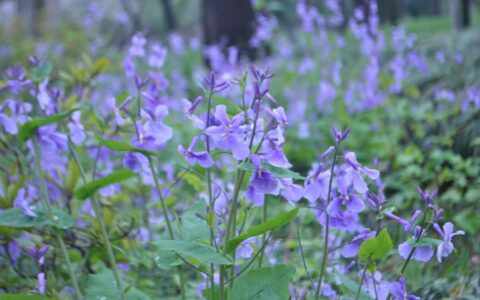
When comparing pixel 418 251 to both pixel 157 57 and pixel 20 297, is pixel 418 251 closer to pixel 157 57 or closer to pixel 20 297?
pixel 20 297

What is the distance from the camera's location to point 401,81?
4.54 m

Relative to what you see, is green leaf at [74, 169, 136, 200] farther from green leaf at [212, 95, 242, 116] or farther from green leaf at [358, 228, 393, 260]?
green leaf at [358, 228, 393, 260]

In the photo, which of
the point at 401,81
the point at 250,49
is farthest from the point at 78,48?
the point at 401,81

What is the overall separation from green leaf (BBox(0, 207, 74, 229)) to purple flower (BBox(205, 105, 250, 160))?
55 cm

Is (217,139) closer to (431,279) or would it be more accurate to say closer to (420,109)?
(431,279)

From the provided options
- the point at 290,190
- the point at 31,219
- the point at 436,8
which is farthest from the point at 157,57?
the point at 436,8

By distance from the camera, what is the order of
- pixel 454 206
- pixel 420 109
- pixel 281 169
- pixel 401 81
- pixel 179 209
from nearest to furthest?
1. pixel 281 169
2. pixel 454 206
3. pixel 179 209
4. pixel 420 109
5. pixel 401 81

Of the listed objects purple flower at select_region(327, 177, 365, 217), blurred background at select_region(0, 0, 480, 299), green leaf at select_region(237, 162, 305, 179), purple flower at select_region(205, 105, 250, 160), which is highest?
purple flower at select_region(205, 105, 250, 160)

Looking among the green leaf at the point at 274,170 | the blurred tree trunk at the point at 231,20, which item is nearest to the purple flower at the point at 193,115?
the green leaf at the point at 274,170

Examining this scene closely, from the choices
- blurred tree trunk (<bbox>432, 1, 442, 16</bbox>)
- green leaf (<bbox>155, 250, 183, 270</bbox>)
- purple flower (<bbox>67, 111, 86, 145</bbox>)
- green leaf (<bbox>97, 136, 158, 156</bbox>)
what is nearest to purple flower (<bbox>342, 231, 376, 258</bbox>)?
green leaf (<bbox>155, 250, 183, 270</bbox>)

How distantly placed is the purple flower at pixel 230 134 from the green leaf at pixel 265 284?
30cm

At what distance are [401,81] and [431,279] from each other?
2.49 metres

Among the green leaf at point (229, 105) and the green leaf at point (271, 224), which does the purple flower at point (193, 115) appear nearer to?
the green leaf at point (229, 105)

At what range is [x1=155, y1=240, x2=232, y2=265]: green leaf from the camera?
4.17 ft
